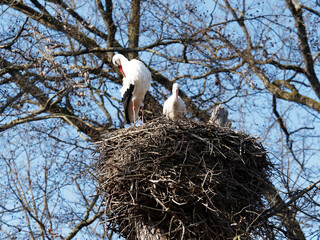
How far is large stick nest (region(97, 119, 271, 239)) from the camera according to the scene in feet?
20.1

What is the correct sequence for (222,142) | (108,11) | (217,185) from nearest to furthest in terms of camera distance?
(217,185)
(222,142)
(108,11)

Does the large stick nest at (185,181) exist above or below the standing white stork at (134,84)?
below

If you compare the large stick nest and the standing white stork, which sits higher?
the standing white stork

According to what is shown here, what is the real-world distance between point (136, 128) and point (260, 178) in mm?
1615

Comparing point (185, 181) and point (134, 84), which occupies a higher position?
point (134, 84)

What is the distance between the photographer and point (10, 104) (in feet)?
33.6

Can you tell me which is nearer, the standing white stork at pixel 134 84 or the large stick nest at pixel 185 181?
the large stick nest at pixel 185 181

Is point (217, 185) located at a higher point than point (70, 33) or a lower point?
lower

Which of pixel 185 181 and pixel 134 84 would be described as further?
pixel 134 84

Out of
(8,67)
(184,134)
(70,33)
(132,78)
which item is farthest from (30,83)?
(184,134)

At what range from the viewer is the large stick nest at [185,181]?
6.14 m

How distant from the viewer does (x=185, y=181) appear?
6.25 m

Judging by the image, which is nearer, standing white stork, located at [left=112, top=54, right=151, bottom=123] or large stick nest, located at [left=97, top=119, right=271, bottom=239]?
large stick nest, located at [left=97, top=119, right=271, bottom=239]

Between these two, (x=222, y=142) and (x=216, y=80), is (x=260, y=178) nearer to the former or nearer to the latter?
(x=222, y=142)
